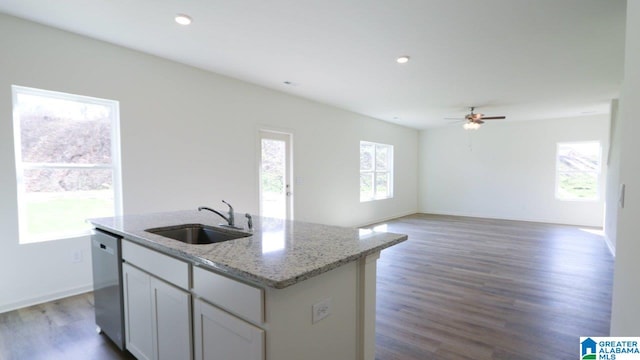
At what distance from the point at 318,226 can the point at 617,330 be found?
5.52 ft

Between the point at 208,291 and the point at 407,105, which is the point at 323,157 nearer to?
the point at 407,105

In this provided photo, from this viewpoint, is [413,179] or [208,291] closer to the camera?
[208,291]

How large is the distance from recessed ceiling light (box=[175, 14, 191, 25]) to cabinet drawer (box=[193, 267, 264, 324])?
7.45 feet

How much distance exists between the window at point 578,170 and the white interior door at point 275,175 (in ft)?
22.5

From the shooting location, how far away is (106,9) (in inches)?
104

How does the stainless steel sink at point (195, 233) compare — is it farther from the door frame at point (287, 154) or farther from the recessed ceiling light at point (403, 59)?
the recessed ceiling light at point (403, 59)

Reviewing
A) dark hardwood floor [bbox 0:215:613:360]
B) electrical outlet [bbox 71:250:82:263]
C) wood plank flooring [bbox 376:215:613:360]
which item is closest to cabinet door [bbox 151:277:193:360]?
dark hardwood floor [bbox 0:215:613:360]

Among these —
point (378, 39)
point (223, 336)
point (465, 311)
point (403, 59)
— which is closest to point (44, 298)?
point (223, 336)

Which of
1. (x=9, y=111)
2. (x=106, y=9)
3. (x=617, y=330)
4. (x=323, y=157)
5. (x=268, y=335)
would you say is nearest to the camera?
(x=268, y=335)

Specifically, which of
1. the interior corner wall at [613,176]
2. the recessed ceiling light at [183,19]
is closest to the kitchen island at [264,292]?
the recessed ceiling light at [183,19]

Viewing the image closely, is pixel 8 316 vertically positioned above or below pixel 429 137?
below

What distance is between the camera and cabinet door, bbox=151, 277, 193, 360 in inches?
62.5

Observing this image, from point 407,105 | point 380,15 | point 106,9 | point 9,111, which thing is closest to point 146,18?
point 106,9

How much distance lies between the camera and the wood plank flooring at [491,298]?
233 centimetres
